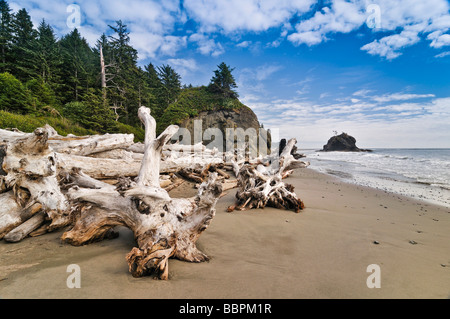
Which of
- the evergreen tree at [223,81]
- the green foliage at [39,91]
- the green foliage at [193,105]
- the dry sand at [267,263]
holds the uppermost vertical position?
the evergreen tree at [223,81]

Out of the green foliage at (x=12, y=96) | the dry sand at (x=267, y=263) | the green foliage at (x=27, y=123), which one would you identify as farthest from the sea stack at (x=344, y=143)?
the green foliage at (x=12, y=96)

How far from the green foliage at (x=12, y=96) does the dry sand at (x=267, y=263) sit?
41.2ft

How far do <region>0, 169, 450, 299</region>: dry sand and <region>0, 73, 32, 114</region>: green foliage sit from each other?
12.6m

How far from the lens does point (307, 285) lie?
1.83m

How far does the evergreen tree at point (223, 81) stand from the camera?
26312 mm

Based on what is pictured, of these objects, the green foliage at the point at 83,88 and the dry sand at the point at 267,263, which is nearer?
the dry sand at the point at 267,263

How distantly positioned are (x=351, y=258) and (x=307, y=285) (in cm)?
104

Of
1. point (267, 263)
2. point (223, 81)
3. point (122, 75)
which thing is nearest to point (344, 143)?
point (223, 81)

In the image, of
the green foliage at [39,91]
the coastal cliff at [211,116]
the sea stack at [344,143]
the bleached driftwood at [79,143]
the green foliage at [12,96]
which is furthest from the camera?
the sea stack at [344,143]

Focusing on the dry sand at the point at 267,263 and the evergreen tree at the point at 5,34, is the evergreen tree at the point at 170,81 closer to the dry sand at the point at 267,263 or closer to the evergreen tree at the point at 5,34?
the evergreen tree at the point at 5,34

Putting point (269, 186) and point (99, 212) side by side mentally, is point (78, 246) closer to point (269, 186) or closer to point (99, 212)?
point (99, 212)

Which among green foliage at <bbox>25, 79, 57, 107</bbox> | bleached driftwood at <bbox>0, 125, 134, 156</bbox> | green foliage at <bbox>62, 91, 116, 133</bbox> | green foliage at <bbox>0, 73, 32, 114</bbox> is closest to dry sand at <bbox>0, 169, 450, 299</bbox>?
bleached driftwood at <bbox>0, 125, 134, 156</bbox>

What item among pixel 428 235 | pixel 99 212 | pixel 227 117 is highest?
pixel 227 117
